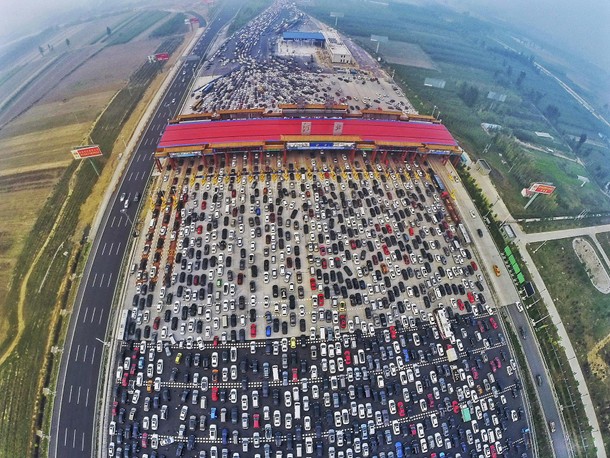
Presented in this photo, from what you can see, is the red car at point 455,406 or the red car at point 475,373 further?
the red car at point 475,373

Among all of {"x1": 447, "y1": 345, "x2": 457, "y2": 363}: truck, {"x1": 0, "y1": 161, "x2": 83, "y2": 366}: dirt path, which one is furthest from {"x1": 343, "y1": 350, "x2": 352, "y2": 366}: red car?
{"x1": 0, "y1": 161, "x2": 83, "y2": 366}: dirt path

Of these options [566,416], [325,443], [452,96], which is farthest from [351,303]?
[452,96]

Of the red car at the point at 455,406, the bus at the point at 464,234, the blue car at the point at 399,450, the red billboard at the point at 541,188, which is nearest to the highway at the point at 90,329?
the blue car at the point at 399,450

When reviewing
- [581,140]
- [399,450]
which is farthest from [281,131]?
[581,140]

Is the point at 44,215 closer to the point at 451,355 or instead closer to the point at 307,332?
the point at 307,332

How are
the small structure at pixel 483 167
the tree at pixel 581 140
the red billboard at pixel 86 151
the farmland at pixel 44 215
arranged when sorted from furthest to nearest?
the tree at pixel 581 140 < the small structure at pixel 483 167 < the red billboard at pixel 86 151 < the farmland at pixel 44 215

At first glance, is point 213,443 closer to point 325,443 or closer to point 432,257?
point 325,443

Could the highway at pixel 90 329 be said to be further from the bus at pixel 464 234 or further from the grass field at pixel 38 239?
the bus at pixel 464 234

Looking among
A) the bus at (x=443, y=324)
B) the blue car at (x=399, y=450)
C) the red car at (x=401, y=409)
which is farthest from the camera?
the bus at (x=443, y=324)
